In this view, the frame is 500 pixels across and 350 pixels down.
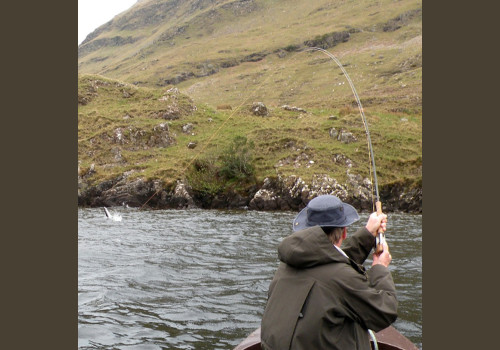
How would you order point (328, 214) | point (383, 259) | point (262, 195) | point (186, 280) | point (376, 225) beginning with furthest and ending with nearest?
point (262, 195) < point (186, 280) < point (376, 225) < point (383, 259) < point (328, 214)

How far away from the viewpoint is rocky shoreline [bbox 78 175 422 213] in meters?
31.0

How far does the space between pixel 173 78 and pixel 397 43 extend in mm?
51705

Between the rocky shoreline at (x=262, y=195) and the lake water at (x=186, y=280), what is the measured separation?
634 cm

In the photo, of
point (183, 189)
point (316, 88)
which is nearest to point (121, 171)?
point (183, 189)

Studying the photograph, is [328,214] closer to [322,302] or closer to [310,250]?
[310,250]

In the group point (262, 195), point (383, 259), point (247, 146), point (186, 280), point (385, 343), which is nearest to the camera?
point (383, 259)

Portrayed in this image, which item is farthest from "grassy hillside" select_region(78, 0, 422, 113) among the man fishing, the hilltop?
the man fishing

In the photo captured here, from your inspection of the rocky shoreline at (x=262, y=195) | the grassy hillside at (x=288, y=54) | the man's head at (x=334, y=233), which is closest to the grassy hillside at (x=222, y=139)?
the rocky shoreline at (x=262, y=195)

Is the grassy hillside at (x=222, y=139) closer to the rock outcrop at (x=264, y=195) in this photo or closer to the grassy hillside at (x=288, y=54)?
the rock outcrop at (x=264, y=195)

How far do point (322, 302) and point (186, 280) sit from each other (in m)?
10.3

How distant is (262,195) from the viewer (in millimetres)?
32031

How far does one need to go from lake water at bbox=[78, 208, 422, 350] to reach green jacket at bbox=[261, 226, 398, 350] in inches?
210

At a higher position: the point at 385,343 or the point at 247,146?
the point at 247,146

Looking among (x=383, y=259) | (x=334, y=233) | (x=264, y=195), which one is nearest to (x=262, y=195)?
(x=264, y=195)
